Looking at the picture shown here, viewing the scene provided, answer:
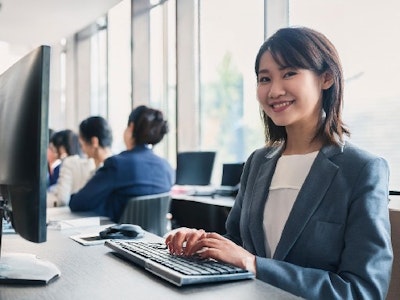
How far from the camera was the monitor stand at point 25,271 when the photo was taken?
1.07 metres

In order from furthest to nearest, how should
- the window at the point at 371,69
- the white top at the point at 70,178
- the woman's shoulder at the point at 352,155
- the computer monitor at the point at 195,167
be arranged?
the computer monitor at the point at 195,167, the white top at the point at 70,178, the window at the point at 371,69, the woman's shoulder at the point at 352,155

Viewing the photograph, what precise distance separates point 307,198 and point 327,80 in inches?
14.8

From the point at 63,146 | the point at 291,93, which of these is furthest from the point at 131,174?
the point at 63,146

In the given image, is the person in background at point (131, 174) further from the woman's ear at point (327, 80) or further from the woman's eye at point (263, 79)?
the woman's ear at point (327, 80)

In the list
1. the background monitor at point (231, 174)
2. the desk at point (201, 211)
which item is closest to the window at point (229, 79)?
the background monitor at point (231, 174)

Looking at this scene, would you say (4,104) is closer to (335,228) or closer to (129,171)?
(335,228)

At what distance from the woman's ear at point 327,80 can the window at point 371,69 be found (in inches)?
47.6

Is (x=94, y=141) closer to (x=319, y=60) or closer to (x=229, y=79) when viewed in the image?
(x=229, y=79)

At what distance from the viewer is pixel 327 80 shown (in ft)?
4.83

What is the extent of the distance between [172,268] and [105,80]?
6.69 m

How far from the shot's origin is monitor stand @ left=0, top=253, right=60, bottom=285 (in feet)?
3.51

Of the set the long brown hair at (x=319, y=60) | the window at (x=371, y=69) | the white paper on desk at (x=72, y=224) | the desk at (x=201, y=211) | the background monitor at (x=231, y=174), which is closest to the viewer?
the long brown hair at (x=319, y=60)

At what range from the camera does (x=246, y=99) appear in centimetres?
427

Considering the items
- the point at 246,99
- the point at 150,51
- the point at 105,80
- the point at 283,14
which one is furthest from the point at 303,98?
the point at 105,80
